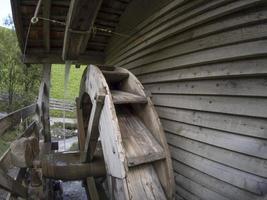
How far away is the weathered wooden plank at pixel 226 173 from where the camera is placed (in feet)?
6.48

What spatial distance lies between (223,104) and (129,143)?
111cm

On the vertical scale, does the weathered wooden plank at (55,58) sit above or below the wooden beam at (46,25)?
below

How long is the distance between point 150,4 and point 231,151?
258 centimetres

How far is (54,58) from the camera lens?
6.48 m

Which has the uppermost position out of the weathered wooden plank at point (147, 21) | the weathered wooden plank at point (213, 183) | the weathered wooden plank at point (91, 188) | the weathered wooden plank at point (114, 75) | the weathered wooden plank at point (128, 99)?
the weathered wooden plank at point (147, 21)

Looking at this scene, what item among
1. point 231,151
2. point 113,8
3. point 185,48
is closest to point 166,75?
point 185,48

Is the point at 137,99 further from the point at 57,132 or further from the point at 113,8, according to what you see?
the point at 57,132

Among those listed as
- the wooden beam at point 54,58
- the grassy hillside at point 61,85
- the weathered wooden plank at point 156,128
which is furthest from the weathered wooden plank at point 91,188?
the grassy hillside at point 61,85

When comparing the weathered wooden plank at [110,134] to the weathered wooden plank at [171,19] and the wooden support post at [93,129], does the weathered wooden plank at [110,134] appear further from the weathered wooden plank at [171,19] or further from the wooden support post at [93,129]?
the weathered wooden plank at [171,19]

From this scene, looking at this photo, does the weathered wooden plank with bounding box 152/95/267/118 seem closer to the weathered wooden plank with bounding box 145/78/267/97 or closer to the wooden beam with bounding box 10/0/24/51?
the weathered wooden plank with bounding box 145/78/267/97

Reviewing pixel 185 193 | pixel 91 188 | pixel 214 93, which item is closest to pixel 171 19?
pixel 214 93

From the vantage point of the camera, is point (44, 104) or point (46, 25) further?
point (44, 104)

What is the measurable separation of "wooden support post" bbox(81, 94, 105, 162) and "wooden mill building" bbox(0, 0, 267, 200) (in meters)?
0.08

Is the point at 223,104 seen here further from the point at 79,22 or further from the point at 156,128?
the point at 79,22
